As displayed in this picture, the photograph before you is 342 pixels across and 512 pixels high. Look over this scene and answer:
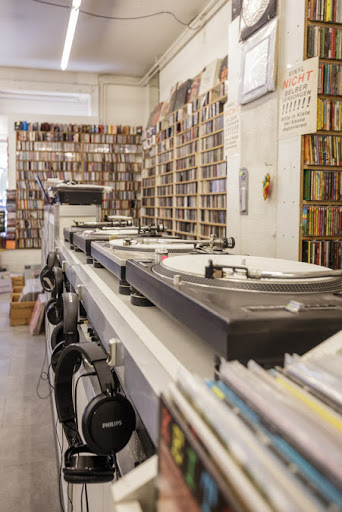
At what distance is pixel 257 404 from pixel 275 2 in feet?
11.4

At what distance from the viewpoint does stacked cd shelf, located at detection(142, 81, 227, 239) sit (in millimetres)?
5793

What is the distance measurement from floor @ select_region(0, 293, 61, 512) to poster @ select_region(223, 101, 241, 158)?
8.42ft

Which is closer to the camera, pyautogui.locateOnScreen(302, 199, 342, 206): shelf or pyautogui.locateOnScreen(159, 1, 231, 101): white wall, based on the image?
pyautogui.locateOnScreen(302, 199, 342, 206): shelf

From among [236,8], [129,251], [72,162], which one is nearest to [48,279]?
[129,251]

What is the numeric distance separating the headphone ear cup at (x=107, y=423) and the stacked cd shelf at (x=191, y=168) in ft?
16.5

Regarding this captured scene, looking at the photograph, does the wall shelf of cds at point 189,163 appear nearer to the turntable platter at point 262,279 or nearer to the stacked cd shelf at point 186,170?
the stacked cd shelf at point 186,170

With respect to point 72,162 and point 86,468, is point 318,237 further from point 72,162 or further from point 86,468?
point 72,162

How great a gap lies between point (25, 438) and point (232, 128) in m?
2.99

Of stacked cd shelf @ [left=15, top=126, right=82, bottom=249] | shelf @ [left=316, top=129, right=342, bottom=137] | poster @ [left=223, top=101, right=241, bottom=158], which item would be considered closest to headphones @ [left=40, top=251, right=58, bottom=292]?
shelf @ [left=316, top=129, right=342, bottom=137]

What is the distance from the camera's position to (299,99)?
121 inches

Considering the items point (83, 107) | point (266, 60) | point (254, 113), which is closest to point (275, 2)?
point (266, 60)

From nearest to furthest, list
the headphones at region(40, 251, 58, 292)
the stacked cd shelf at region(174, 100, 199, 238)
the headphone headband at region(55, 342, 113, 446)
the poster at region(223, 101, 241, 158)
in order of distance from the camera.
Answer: the headphone headband at region(55, 342, 113, 446) < the headphones at region(40, 251, 58, 292) < the poster at region(223, 101, 241, 158) < the stacked cd shelf at region(174, 100, 199, 238)

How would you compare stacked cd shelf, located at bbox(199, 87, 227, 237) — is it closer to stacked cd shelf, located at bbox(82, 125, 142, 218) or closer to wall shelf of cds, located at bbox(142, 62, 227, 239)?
wall shelf of cds, located at bbox(142, 62, 227, 239)

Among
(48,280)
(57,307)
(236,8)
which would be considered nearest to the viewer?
(57,307)
